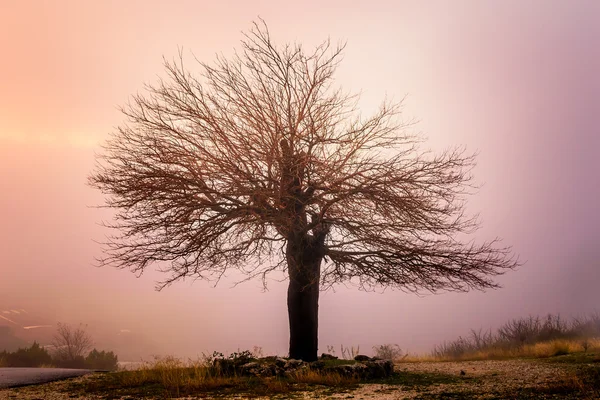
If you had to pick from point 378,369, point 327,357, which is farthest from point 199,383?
point 327,357

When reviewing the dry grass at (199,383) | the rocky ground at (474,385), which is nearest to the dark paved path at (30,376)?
the rocky ground at (474,385)

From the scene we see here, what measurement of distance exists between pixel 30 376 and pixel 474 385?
11040mm

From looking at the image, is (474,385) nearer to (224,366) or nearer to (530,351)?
(224,366)

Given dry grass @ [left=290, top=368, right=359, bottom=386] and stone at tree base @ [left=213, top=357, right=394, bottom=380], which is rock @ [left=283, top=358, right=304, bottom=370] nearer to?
stone at tree base @ [left=213, top=357, right=394, bottom=380]

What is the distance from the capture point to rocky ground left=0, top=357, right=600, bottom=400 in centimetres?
911

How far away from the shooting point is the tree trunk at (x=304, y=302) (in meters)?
14.4

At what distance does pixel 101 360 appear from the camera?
21.6 meters

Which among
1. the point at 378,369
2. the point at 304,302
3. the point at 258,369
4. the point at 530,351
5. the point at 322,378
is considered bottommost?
the point at 322,378

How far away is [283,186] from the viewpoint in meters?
12.5

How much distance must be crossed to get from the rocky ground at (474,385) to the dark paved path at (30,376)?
2.09 ft

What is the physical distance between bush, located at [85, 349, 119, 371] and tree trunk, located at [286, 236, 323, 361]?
10.4m

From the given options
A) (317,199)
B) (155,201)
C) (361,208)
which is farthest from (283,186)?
(155,201)

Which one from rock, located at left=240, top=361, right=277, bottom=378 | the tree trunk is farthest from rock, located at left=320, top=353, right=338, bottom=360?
rock, located at left=240, top=361, right=277, bottom=378

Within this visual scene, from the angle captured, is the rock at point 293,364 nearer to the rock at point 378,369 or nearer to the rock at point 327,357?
the rock at point 378,369
